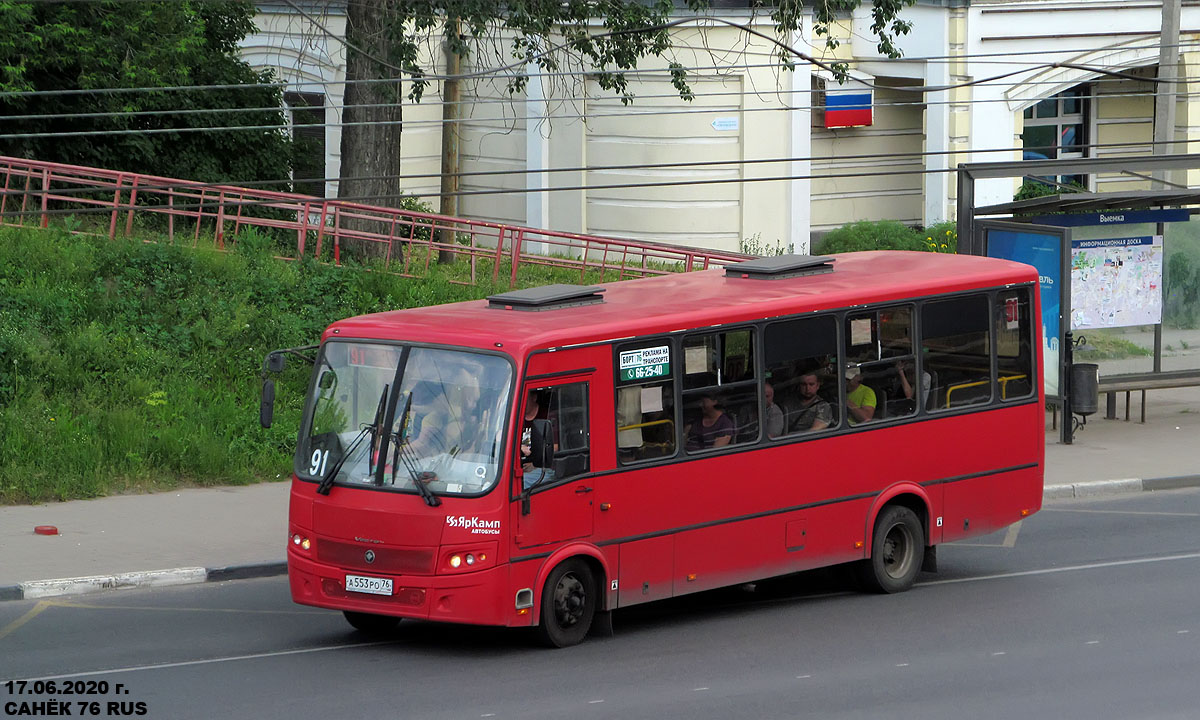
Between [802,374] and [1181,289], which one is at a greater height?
[1181,289]

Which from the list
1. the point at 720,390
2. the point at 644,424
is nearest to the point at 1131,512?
the point at 720,390

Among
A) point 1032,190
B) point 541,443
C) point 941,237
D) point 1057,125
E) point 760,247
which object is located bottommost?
point 541,443

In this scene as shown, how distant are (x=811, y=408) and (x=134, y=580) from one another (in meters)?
5.85

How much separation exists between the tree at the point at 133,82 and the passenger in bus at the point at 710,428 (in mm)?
13659

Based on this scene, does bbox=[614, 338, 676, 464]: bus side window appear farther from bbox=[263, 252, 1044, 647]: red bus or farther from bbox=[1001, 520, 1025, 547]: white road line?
bbox=[1001, 520, 1025, 547]: white road line

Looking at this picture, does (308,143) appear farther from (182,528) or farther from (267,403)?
(267,403)

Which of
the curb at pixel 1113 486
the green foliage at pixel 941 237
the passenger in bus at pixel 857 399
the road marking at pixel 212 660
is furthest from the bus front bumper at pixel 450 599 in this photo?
the green foliage at pixel 941 237

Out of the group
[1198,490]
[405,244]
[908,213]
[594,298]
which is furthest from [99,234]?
[908,213]

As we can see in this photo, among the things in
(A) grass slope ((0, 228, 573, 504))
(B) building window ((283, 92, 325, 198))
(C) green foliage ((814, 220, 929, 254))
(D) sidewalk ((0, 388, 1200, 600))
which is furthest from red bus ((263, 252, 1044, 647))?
(C) green foliage ((814, 220, 929, 254))

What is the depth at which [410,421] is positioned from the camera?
11273 millimetres

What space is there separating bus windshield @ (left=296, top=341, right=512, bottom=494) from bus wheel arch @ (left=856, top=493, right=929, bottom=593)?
12.8 feet

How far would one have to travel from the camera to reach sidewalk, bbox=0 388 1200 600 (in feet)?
45.2

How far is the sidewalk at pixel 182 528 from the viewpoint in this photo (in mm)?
13789

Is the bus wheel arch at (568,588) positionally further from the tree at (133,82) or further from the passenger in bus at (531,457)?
the tree at (133,82)
